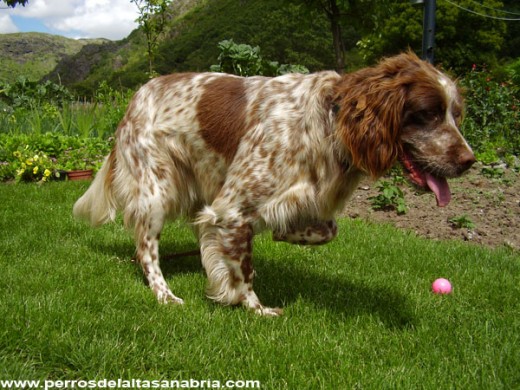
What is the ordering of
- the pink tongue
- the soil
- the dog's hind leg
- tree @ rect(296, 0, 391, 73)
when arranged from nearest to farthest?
the pink tongue < the dog's hind leg < the soil < tree @ rect(296, 0, 391, 73)

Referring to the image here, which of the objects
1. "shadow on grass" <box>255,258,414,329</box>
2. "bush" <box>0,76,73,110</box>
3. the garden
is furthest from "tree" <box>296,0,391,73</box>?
"bush" <box>0,76,73,110</box>

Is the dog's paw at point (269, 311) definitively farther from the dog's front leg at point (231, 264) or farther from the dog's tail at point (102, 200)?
the dog's tail at point (102, 200)

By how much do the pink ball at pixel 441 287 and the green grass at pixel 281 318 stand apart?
2.3 inches

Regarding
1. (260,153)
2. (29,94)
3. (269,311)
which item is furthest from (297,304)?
(29,94)

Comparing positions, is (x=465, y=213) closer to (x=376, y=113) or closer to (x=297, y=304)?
(x=297, y=304)

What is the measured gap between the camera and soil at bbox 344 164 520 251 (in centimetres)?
505

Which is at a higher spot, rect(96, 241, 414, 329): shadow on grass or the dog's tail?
the dog's tail

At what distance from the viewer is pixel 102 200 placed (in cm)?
Result: 388

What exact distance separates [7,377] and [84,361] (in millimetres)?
314

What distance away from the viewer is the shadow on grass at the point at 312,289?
10.1ft

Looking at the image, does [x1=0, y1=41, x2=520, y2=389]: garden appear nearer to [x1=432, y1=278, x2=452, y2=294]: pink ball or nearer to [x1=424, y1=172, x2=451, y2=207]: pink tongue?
[x1=432, y1=278, x2=452, y2=294]: pink ball

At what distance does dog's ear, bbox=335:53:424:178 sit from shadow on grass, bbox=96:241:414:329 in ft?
2.98

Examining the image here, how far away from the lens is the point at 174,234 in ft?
15.7

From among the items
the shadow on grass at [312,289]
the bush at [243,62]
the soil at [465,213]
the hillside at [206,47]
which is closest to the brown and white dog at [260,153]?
the shadow on grass at [312,289]
